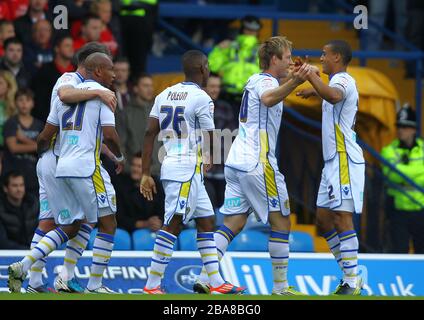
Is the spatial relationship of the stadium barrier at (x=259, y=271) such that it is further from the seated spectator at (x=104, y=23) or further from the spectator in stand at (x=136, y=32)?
the spectator in stand at (x=136, y=32)

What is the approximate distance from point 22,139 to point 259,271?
10.6 ft

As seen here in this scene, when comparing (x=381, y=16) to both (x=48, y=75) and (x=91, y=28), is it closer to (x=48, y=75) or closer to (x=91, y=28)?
(x=91, y=28)

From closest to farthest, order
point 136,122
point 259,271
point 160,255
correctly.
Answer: point 160,255
point 259,271
point 136,122

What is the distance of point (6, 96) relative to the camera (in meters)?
15.0

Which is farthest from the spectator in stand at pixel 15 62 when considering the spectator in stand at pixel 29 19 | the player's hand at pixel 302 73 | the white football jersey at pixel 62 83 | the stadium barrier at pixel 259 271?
the player's hand at pixel 302 73

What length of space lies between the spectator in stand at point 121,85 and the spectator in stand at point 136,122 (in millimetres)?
47

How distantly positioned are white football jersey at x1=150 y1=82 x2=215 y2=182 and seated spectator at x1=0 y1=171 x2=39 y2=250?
10.9 ft

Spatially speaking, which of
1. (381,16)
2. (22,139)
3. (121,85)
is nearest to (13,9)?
(121,85)

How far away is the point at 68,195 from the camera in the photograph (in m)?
11.1

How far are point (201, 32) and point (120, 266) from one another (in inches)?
245

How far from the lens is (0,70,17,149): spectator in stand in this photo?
14.9 metres

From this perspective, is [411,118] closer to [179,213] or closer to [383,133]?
[383,133]

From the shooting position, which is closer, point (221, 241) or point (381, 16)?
point (221, 241)
